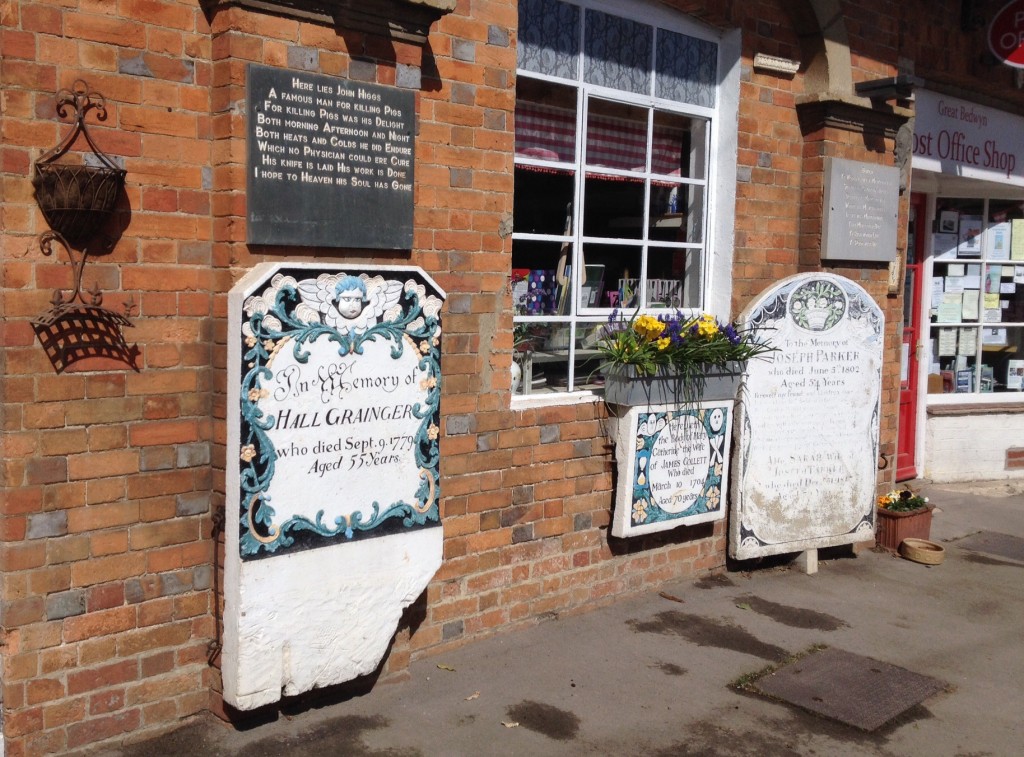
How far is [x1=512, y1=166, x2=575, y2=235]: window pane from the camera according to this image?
5.46m

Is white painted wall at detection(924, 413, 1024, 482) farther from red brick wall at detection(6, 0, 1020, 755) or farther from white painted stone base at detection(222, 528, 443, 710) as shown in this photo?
white painted stone base at detection(222, 528, 443, 710)

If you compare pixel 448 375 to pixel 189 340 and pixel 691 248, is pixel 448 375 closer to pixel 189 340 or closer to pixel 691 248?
pixel 189 340

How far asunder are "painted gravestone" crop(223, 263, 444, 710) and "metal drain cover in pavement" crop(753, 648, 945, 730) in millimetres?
1713

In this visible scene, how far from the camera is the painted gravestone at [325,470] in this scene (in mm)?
3844

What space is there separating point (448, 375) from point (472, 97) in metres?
1.29

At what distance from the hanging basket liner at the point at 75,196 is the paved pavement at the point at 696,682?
191cm

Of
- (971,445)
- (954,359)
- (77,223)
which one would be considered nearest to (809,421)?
(971,445)

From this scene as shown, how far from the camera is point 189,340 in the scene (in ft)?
13.0

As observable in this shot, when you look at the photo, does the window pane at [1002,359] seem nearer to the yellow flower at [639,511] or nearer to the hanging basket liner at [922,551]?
the hanging basket liner at [922,551]

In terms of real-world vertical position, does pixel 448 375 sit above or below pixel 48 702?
above

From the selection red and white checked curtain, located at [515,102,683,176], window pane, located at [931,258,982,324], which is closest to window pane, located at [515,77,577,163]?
red and white checked curtain, located at [515,102,683,176]

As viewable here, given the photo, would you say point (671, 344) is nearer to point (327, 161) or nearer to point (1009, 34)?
point (327, 161)

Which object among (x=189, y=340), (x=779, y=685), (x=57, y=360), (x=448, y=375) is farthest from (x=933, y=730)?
(x=57, y=360)

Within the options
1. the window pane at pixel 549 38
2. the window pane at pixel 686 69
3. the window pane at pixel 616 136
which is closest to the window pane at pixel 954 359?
the window pane at pixel 686 69
